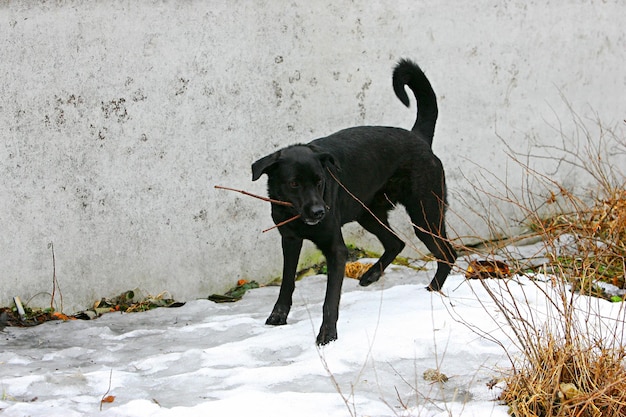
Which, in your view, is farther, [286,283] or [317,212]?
[286,283]

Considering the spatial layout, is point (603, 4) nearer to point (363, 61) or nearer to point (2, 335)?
point (363, 61)

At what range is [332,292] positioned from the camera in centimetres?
438

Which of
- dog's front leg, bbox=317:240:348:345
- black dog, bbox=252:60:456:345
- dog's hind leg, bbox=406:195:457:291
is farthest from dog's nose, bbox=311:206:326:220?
dog's hind leg, bbox=406:195:457:291

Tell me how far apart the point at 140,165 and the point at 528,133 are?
341 cm

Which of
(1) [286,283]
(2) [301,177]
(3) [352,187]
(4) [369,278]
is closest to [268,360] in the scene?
(1) [286,283]

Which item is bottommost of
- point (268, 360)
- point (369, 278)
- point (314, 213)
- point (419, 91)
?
point (268, 360)

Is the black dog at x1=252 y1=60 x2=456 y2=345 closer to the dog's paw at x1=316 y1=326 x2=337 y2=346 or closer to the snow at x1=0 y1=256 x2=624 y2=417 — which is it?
the dog's paw at x1=316 y1=326 x2=337 y2=346

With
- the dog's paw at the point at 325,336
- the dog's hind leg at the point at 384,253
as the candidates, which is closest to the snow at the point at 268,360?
the dog's paw at the point at 325,336

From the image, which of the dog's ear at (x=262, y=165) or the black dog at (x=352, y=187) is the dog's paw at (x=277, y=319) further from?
the dog's ear at (x=262, y=165)

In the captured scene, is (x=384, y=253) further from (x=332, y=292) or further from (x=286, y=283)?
(x=332, y=292)

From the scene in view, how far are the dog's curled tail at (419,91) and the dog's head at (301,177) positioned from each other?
38.9 inches

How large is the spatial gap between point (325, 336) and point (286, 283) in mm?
669


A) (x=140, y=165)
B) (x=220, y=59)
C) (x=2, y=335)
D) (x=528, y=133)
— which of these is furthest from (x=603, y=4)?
(x=2, y=335)

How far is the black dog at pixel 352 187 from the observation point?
4418 millimetres
